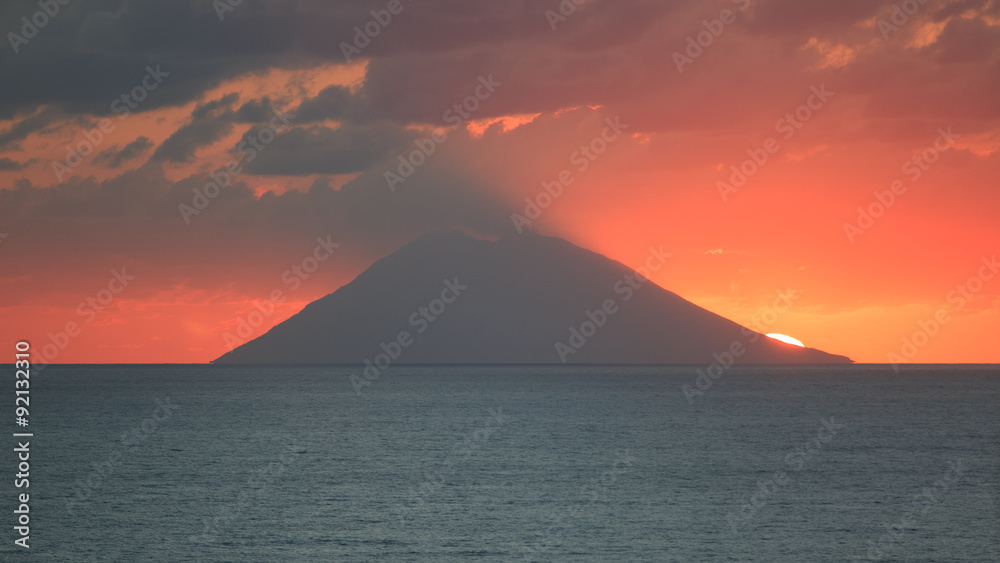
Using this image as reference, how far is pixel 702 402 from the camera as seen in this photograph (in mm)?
170875

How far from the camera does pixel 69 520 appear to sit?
49.3m

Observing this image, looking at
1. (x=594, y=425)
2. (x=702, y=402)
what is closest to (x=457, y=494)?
(x=594, y=425)

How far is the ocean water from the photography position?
146 feet

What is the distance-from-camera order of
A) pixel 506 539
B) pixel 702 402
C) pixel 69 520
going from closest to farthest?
pixel 506 539 < pixel 69 520 < pixel 702 402

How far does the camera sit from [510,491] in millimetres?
60812

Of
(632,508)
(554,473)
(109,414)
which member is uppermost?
(109,414)

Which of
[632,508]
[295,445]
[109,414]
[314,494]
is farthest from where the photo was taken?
[109,414]

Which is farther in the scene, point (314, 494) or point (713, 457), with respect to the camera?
point (713, 457)

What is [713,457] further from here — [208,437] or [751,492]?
[208,437]

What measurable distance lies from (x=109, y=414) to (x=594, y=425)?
8203cm

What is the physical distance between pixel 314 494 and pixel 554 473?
21.4 meters

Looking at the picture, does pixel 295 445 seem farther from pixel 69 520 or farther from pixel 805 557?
pixel 805 557

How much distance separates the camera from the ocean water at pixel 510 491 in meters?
44.4

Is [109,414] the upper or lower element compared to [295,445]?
upper
